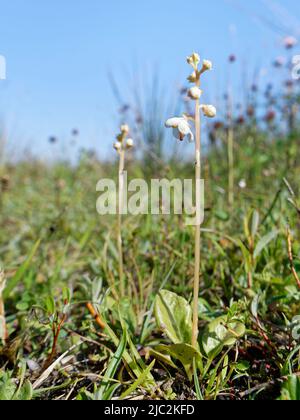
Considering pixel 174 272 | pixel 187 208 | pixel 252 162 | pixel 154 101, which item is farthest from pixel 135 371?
pixel 154 101

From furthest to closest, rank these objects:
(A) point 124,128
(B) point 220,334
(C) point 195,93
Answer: (A) point 124,128 < (B) point 220,334 < (C) point 195,93

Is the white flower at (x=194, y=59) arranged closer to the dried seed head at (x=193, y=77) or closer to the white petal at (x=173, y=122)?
the dried seed head at (x=193, y=77)

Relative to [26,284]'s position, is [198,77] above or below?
above
